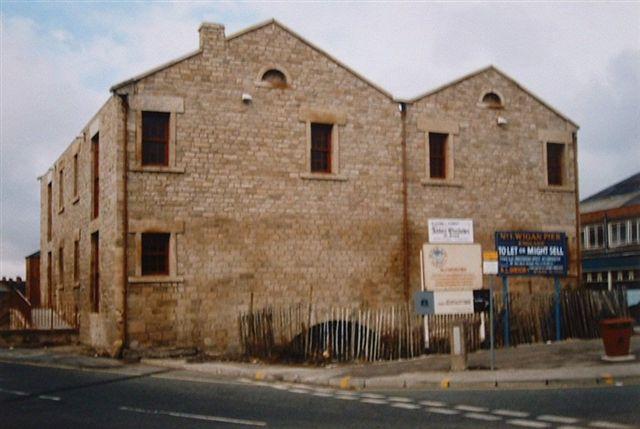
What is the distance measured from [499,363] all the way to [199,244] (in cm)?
973

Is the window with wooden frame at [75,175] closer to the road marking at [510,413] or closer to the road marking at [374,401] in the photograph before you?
the road marking at [374,401]

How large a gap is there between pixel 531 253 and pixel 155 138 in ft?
38.4

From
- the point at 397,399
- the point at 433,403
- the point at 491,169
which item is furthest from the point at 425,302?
the point at 491,169

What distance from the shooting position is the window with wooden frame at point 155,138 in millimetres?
23844

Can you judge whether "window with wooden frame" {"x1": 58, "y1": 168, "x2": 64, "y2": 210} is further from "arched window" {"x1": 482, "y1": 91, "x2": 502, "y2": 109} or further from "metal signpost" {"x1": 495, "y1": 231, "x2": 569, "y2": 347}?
"metal signpost" {"x1": 495, "y1": 231, "x2": 569, "y2": 347}

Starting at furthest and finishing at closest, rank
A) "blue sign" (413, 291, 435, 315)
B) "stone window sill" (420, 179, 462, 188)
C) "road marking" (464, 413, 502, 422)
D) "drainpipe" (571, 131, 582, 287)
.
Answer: "drainpipe" (571, 131, 582, 287) → "stone window sill" (420, 179, 462, 188) → "blue sign" (413, 291, 435, 315) → "road marking" (464, 413, 502, 422)

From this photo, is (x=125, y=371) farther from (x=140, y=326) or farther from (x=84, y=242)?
(x=84, y=242)

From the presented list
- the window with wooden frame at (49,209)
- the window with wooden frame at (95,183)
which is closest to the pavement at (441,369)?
the window with wooden frame at (95,183)

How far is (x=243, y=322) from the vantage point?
22188mm

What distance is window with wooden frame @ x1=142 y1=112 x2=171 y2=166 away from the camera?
78.2 feet

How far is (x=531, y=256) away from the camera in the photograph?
77.3ft

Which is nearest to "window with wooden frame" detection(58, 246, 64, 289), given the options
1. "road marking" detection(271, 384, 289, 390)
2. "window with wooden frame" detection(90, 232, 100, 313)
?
"window with wooden frame" detection(90, 232, 100, 313)

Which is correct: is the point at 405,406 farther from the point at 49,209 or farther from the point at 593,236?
the point at 593,236

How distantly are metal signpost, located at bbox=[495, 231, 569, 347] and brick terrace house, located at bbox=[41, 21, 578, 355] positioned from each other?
3.89 meters
